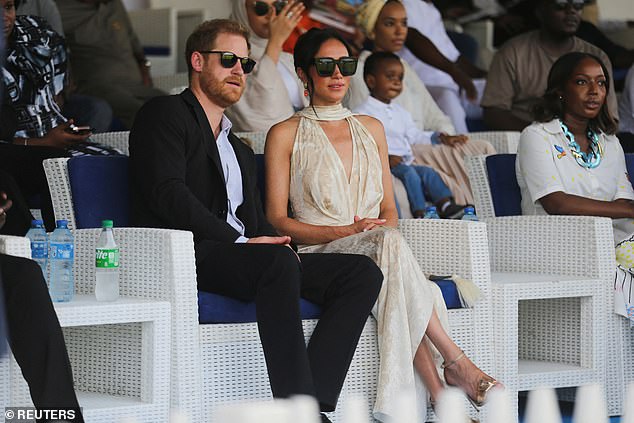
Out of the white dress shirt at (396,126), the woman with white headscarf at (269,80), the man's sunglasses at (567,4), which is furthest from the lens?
the man's sunglasses at (567,4)

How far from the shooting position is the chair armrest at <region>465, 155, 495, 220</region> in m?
5.43

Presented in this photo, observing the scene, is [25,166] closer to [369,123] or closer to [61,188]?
[61,188]

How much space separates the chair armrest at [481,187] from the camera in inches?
214

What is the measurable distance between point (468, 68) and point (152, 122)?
15.4ft

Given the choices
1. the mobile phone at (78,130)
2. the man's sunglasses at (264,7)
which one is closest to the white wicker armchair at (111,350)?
the mobile phone at (78,130)

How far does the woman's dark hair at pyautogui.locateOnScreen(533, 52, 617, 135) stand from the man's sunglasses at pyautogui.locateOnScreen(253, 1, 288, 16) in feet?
5.04

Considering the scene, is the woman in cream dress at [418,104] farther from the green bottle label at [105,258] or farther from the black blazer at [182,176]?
the green bottle label at [105,258]

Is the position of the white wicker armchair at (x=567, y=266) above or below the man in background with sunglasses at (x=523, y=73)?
below

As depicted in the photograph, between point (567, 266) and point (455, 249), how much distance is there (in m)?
0.61

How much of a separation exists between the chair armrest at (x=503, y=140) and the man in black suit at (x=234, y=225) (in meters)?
2.47

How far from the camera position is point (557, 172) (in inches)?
206

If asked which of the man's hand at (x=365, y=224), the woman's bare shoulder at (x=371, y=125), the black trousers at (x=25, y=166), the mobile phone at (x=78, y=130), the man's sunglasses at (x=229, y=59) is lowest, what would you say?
the man's hand at (x=365, y=224)

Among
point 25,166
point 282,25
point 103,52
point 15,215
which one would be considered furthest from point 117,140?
point 103,52

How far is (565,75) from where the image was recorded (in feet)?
17.8
